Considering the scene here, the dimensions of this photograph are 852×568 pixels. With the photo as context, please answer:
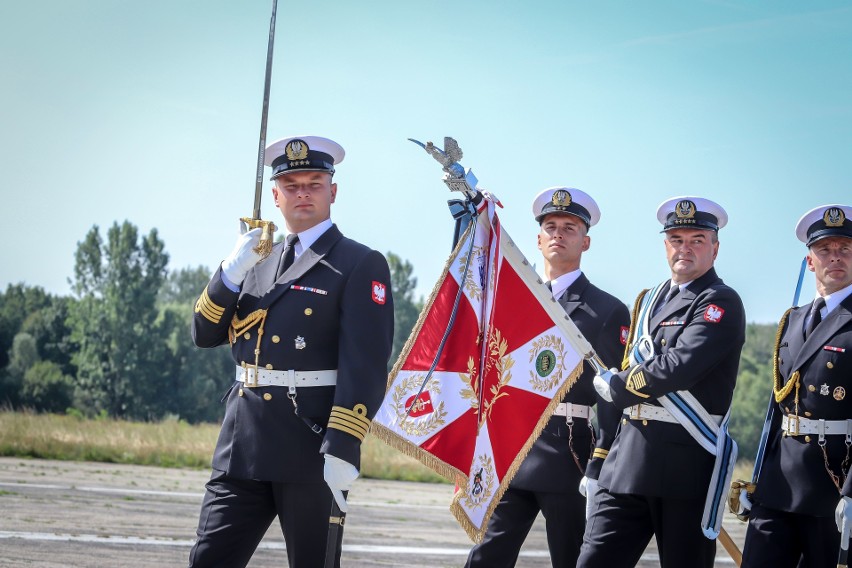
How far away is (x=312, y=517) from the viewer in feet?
16.2

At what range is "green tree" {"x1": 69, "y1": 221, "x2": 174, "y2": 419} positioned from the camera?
2781 inches

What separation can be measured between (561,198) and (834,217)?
1587mm

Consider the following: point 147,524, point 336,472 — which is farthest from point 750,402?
point 336,472

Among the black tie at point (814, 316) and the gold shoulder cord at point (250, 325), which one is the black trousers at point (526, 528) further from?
the gold shoulder cord at point (250, 325)

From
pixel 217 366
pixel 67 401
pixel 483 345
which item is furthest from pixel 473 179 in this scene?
pixel 217 366

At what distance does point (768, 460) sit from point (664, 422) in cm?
75

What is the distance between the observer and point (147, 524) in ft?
35.0

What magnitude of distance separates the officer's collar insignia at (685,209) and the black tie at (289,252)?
6.98 ft

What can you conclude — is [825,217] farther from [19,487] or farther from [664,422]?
[19,487]

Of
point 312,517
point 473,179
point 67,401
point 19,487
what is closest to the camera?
point 312,517

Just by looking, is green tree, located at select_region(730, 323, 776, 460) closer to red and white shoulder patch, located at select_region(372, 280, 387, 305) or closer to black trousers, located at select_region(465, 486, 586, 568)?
black trousers, located at select_region(465, 486, 586, 568)

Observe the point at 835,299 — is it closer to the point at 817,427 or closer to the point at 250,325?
the point at 817,427

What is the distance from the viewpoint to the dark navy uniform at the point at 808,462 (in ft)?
19.0

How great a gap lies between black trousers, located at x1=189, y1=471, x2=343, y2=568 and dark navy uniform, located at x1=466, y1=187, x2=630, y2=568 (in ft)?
5.54
